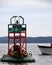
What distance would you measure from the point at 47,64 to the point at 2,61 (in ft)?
26.3

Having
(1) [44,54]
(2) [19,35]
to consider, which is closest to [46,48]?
(1) [44,54]

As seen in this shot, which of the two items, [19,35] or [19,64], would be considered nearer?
[19,64]

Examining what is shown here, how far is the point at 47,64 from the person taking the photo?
75.8m

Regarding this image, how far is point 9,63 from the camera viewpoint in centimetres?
7262

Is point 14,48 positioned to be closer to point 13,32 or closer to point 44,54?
point 13,32

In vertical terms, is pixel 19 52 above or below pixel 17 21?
below

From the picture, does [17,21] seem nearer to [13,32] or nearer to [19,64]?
[13,32]

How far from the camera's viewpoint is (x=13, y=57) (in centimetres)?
7312

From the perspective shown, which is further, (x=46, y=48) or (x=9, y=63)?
(x=46, y=48)

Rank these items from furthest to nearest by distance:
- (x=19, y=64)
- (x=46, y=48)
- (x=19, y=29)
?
1. (x=46, y=48)
2. (x=19, y=29)
3. (x=19, y=64)

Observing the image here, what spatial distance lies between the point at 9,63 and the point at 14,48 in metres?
3.88

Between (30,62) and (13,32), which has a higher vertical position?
(13,32)

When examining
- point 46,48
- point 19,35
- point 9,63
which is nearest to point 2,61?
point 9,63

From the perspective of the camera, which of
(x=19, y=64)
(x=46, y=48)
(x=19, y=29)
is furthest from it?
(x=46, y=48)
